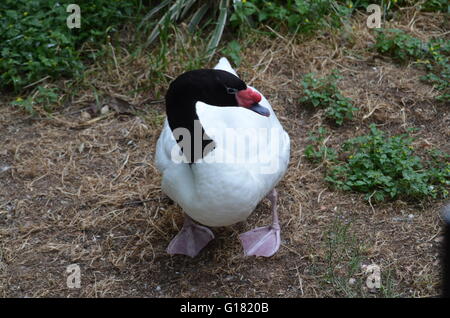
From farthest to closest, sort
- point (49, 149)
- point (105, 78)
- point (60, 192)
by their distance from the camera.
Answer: point (105, 78), point (49, 149), point (60, 192)

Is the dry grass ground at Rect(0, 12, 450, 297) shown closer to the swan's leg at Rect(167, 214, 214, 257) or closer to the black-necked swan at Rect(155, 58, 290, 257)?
the swan's leg at Rect(167, 214, 214, 257)

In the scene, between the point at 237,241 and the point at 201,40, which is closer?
the point at 237,241

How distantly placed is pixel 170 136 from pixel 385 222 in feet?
4.51

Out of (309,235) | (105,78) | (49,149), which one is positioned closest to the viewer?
(309,235)

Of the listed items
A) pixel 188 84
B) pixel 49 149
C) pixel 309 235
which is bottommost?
pixel 49 149

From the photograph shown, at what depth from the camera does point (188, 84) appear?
294cm

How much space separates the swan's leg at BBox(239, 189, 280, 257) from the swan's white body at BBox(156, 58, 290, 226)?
1.00 ft

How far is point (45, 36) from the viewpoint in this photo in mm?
4832

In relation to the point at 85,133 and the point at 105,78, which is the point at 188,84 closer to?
the point at 85,133

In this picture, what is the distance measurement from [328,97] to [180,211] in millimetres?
1488

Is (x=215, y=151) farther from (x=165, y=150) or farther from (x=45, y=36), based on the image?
(x=45, y=36)

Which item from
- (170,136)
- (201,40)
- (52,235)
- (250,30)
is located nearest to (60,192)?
(52,235)

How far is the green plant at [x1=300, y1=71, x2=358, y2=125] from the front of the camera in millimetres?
4379

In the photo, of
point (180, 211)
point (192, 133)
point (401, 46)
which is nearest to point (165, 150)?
point (192, 133)
